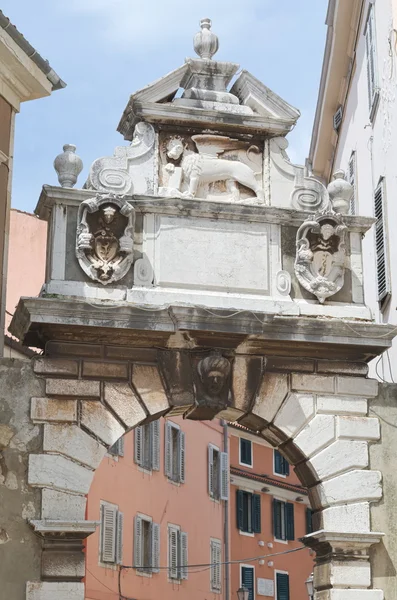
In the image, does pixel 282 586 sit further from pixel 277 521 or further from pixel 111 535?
pixel 111 535

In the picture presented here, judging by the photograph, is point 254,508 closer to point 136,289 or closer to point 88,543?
point 88,543

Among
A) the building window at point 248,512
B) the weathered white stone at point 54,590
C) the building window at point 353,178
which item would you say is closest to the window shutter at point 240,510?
the building window at point 248,512

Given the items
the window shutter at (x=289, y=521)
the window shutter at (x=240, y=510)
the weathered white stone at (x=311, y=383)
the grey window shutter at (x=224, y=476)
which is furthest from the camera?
the window shutter at (x=289, y=521)

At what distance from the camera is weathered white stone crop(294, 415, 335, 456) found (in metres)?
14.6

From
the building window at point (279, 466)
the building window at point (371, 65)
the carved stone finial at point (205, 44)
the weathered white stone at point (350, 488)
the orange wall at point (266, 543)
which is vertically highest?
the building window at point (371, 65)

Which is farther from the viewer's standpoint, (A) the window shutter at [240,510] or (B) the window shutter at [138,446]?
(A) the window shutter at [240,510]

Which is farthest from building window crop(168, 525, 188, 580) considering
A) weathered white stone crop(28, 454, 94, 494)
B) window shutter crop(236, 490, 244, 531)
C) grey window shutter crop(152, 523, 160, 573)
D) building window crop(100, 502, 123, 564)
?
weathered white stone crop(28, 454, 94, 494)

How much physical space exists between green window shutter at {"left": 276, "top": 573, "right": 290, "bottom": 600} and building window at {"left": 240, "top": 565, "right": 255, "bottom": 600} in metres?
1.49

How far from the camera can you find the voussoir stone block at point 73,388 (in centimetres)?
→ 1417

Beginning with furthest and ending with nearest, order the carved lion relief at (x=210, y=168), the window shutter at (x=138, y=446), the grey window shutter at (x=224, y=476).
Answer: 1. the grey window shutter at (x=224, y=476)
2. the window shutter at (x=138, y=446)
3. the carved lion relief at (x=210, y=168)

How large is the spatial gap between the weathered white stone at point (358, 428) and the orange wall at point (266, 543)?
1784cm

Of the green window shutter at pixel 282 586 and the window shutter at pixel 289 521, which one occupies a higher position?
the window shutter at pixel 289 521

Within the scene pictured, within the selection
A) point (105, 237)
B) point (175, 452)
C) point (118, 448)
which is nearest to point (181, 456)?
point (175, 452)

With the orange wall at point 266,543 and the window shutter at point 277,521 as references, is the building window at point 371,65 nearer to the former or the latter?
the orange wall at point 266,543
